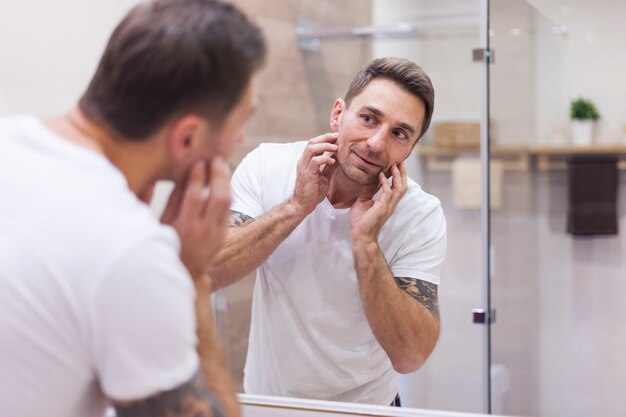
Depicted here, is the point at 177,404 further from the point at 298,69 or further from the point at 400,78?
the point at 298,69

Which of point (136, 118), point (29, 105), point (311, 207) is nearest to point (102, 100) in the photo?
point (136, 118)

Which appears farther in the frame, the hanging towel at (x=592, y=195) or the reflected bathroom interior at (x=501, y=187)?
the hanging towel at (x=592, y=195)

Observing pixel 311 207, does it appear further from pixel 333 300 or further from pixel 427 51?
pixel 427 51

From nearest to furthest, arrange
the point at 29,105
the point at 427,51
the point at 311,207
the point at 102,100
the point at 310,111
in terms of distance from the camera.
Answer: the point at 102,100, the point at 311,207, the point at 29,105, the point at 310,111, the point at 427,51

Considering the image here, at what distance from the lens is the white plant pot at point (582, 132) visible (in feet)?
6.82

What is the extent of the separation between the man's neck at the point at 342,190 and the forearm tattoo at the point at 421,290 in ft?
0.55

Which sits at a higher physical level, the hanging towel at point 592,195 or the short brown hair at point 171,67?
the short brown hair at point 171,67

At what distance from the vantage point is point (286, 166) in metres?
1.41

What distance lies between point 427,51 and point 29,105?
1095 mm

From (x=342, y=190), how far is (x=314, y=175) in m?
0.06

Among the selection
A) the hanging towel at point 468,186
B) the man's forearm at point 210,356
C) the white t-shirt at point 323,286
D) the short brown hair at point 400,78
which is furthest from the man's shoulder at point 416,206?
the hanging towel at point 468,186

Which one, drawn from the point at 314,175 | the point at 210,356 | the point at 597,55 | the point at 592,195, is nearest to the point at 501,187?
the point at 592,195

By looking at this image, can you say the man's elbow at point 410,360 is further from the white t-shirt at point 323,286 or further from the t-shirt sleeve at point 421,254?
the t-shirt sleeve at point 421,254

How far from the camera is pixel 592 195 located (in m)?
2.15
